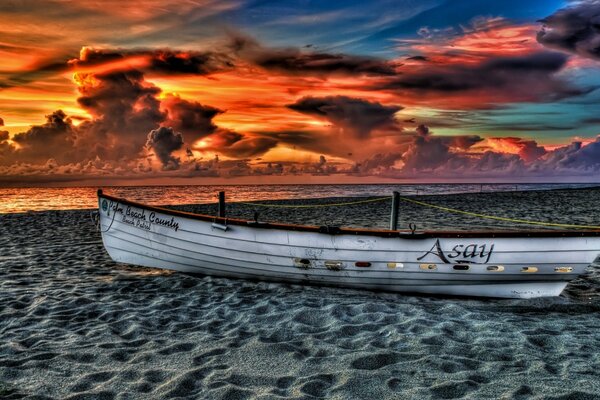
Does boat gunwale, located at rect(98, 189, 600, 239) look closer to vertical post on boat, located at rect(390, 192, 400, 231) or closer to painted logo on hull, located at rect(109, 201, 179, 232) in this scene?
painted logo on hull, located at rect(109, 201, 179, 232)

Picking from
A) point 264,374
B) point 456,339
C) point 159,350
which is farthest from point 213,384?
point 456,339

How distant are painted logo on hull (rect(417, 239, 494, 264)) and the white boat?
0.05 ft

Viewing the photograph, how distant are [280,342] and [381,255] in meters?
2.78

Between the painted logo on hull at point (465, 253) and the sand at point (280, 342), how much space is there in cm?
71

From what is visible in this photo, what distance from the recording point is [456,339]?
191 inches

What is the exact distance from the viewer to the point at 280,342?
476 centimetres

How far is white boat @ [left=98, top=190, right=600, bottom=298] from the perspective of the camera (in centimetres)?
643

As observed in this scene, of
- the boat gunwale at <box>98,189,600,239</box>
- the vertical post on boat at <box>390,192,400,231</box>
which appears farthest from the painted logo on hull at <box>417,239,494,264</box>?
the vertical post on boat at <box>390,192,400,231</box>

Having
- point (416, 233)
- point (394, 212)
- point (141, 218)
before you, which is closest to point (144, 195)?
point (141, 218)

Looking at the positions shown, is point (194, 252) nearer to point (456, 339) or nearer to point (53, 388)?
point (53, 388)

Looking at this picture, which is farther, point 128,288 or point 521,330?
point 128,288

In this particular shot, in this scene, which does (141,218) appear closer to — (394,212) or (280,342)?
(280,342)

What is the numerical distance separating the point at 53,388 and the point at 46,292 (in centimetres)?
397

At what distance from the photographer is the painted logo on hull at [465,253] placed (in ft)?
21.5
